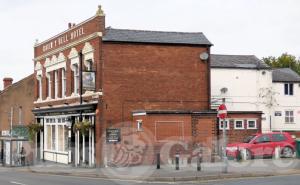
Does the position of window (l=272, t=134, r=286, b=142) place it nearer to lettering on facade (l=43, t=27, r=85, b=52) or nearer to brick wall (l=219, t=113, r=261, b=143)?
brick wall (l=219, t=113, r=261, b=143)

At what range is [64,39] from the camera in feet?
148

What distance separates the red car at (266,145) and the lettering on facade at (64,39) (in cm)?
1297

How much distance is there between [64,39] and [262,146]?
16751mm

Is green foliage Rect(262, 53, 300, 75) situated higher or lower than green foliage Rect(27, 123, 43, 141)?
higher

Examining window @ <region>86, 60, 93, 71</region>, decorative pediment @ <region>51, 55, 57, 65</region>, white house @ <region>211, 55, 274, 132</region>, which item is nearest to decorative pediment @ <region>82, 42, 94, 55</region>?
window @ <region>86, 60, 93, 71</region>

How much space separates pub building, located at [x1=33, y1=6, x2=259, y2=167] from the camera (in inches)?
1467

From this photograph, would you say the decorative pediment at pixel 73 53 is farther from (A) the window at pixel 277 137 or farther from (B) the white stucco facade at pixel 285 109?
(B) the white stucco facade at pixel 285 109

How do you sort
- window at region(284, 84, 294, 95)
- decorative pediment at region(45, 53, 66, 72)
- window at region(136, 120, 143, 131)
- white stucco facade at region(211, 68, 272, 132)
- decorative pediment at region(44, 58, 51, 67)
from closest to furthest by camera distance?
1. window at region(136, 120, 143, 131)
2. decorative pediment at region(45, 53, 66, 72)
3. decorative pediment at region(44, 58, 51, 67)
4. white stucco facade at region(211, 68, 272, 132)
5. window at region(284, 84, 294, 95)

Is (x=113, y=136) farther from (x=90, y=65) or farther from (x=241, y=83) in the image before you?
(x=241, y=83)

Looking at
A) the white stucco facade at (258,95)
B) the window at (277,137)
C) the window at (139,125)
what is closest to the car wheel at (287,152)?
the window at (277,137)

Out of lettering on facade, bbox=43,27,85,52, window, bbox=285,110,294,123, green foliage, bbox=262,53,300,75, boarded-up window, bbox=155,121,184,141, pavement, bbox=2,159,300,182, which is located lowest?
pavement, bbox=2,159,300,182

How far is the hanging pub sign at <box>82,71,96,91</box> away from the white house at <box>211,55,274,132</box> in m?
14.5

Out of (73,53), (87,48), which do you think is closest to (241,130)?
(87,48)

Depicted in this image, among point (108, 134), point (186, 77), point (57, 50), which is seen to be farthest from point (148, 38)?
point (57, 50)
